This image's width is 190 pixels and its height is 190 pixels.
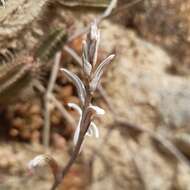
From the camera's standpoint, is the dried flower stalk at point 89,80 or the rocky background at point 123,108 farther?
the rocky background at point 123,108

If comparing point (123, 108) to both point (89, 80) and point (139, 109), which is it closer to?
point (139, 109)

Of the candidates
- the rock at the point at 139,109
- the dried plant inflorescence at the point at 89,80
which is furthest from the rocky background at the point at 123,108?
the dried plant inflorescence at the point at 89,80

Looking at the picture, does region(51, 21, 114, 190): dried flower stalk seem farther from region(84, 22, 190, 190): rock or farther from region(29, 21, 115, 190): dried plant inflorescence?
region(84, 22, 190, 190): rock

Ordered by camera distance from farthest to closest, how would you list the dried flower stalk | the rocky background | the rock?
1. the rock
2. the rocky background
3. the dried flower stalk

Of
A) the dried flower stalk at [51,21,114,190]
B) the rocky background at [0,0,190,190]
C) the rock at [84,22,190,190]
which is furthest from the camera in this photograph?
the rock at [84,22,190,190]

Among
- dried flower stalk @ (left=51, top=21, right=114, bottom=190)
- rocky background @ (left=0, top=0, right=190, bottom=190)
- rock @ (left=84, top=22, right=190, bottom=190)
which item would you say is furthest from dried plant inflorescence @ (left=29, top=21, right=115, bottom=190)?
rock @ (left=84, top=22, right=190, bottom=190)

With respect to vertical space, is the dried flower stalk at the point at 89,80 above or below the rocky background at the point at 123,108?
above

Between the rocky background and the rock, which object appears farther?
the rock

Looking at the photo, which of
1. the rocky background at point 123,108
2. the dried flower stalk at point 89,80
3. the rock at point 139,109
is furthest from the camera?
the rock at point 139,109

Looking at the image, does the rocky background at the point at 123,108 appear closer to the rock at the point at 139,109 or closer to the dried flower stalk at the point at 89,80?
the rock at the point at 139,109
